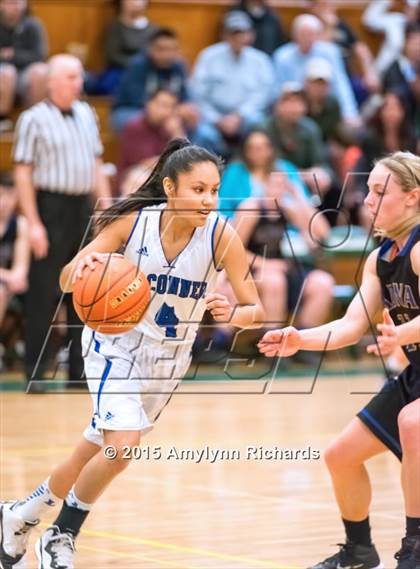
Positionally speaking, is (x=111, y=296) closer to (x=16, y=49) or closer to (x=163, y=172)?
(x=163, y=172)

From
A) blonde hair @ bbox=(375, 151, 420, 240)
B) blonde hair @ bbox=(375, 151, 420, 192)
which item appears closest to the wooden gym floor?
blonde hair @ bbox=(375, 151, 420, 240)

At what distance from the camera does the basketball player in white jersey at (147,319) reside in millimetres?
4375

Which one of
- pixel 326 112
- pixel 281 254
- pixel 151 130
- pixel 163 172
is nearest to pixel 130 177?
pixel 151 130

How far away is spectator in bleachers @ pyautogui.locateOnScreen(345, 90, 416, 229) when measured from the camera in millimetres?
12109

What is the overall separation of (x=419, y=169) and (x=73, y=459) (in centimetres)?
156

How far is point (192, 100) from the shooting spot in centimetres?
1260

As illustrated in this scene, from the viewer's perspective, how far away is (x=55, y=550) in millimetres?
4367

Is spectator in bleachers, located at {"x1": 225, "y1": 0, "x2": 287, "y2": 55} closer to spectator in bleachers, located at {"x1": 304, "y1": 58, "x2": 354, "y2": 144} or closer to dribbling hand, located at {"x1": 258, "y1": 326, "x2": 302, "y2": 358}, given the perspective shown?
spectator in bleachers, located at {"x1": 304, "y1": 58, "x2": 354, "y2": 144}

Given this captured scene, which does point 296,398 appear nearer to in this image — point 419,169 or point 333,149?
point 333,149

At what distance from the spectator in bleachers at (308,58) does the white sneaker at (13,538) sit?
29.9ft

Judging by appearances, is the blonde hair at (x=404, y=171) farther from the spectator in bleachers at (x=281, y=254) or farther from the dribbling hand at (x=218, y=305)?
the spectator in bleachers at (x=281, y=254)

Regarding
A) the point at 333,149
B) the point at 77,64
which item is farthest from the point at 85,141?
the point at 333,149

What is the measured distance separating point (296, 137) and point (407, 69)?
101 inches

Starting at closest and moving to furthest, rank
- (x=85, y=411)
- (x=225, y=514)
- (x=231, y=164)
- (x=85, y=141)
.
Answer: (x=225, y=514)
(x=85, y=411)
(x=85, y=141)
(x=231, y=164)
